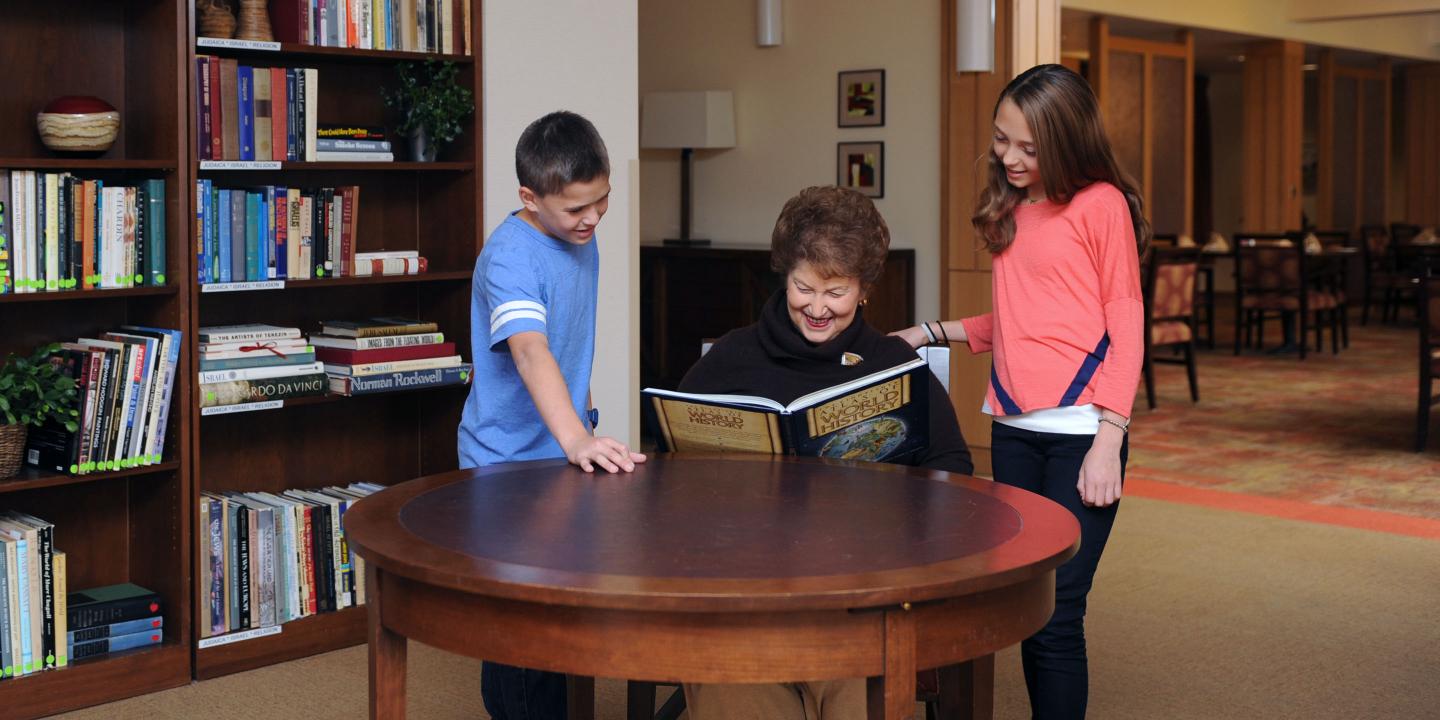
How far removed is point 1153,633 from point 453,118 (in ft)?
7.91

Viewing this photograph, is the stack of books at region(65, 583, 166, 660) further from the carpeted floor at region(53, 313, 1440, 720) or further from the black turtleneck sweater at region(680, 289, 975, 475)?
the black turtleneck sweater at region(680, 289, 975, 475)

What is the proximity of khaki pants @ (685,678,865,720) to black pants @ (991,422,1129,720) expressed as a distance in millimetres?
456

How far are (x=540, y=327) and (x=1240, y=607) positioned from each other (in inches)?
106

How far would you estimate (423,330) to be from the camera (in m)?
3.93

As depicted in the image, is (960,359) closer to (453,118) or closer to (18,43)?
(453,118)

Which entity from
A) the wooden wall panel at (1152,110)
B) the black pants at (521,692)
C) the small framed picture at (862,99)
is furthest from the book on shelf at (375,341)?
the wooden wall panel at (1152,110)

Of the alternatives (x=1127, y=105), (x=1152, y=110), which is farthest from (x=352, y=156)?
(x=1152, y=110)

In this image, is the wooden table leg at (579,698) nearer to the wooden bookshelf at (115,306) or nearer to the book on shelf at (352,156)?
the wooden bookshelf at (115,306)

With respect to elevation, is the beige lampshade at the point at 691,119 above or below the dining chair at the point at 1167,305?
above

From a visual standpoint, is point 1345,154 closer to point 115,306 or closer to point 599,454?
point 115,306

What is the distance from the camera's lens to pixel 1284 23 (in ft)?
44.9

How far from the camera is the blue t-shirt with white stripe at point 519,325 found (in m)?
2.38

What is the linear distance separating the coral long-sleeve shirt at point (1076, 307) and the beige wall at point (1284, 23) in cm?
921

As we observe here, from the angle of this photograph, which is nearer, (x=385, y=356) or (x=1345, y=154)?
(x=385, y=356)
